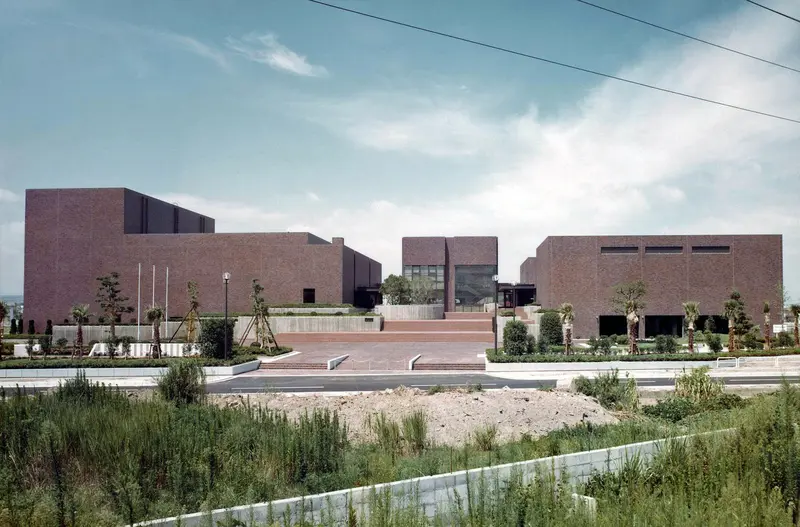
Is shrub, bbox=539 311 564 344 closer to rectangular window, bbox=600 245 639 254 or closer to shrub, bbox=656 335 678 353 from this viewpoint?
shrub, bbox=656 335 678 353

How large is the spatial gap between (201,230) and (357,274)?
66.4ft

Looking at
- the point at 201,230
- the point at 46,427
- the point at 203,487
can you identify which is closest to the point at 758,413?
the point at 203,487

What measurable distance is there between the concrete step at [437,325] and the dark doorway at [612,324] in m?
8.98

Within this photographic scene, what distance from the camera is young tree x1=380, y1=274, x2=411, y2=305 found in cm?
5741

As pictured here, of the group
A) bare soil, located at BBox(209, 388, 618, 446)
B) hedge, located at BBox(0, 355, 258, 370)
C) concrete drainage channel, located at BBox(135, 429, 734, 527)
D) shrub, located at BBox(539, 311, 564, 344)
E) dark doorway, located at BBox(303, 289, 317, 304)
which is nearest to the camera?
concrete drainage channel, located at BBox(135, 429, 734, 527)

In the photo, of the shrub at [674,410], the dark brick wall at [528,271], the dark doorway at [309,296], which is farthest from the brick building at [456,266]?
the shrub at [674,410]

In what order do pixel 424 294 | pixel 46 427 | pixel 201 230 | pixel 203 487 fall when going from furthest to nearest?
pixel 201 230 < pixel 424 294 < pixel 46 427 < pixel 203 487

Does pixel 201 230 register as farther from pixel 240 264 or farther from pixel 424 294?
pixel 424 294

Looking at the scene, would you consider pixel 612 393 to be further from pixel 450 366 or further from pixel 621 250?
pixel 621 250

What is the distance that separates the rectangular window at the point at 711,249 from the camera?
146 ft

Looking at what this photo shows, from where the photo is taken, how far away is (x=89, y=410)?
9.50 metres

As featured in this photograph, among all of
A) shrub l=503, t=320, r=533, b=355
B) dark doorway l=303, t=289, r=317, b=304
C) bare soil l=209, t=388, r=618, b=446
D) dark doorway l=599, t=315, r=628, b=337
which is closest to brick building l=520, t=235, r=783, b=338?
dark doorway l=599, t=315, r=628, b=337

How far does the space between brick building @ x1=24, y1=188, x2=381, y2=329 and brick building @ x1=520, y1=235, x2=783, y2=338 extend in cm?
2052

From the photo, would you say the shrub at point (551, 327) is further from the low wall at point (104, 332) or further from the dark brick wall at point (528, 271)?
the dark brick wall at point (528, 271)
